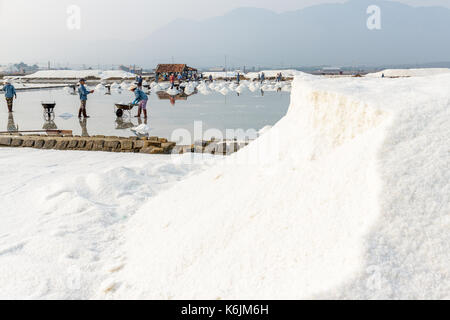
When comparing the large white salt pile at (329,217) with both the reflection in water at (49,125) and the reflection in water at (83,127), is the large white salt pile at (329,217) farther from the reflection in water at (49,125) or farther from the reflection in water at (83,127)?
the reflection in water at (49,125)

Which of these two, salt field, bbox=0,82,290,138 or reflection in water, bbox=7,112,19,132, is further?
salt field, bbox=0,82,290,138

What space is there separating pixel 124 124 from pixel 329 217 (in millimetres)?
9707

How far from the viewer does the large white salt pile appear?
1803 mm

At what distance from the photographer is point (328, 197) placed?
230 centimetres

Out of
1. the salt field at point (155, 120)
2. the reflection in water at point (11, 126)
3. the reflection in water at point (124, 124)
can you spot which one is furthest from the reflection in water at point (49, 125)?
the reflection in water at point (124, 124)

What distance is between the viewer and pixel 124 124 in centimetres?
1103

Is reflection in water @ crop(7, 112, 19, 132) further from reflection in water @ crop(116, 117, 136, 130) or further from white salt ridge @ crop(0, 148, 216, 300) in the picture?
white salt ridge @ crop(0, 148, 216, 300)

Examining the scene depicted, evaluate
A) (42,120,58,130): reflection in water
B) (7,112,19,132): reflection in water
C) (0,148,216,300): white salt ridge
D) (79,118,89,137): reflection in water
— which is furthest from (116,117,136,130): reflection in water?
(0,148,216,300): white salt ridge

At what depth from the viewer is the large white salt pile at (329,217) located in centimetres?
180

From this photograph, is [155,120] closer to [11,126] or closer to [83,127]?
[83,127]

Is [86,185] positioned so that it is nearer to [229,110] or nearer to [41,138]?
[41,138]

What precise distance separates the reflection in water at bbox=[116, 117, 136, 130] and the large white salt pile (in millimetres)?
7535

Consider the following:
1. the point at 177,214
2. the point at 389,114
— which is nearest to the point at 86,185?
the point at 177,214
